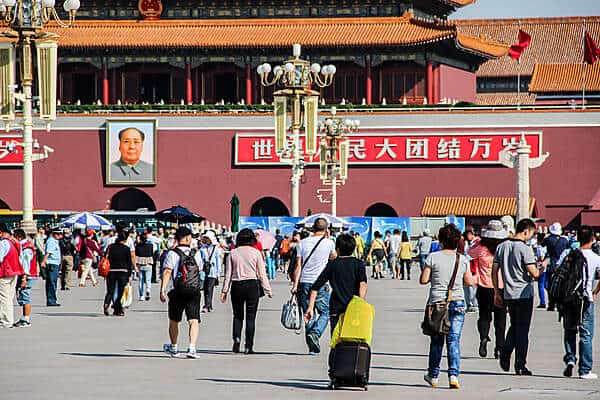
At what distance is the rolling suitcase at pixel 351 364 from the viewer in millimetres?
12969

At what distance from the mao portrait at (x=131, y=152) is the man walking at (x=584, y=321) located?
40792 mm

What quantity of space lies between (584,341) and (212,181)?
133 ft

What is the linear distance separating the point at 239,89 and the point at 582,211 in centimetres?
1470

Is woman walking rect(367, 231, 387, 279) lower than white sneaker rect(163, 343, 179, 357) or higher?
lower

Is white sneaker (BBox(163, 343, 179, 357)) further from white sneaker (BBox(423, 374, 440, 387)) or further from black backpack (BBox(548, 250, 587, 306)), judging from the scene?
black backpack (BBox(548, 250, 587, 306))

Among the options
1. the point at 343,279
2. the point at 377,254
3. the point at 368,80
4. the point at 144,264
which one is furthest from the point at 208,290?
the point at 368,80

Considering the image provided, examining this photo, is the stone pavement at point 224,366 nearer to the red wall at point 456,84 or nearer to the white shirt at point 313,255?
the white shirt at point 313,255

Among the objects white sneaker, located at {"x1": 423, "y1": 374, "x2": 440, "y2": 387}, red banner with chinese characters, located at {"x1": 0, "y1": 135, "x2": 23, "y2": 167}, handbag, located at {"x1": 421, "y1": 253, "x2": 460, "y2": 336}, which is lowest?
white sneaker, located at {"x1": 423, "y1": 374, "x2": 440, "y2": 387}

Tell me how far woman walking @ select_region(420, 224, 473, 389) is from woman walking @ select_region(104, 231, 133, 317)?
9472 mm

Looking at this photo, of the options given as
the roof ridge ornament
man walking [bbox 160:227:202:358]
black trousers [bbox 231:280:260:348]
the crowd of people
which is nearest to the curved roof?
the roof ridge ornament

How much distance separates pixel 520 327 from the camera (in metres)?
14.3

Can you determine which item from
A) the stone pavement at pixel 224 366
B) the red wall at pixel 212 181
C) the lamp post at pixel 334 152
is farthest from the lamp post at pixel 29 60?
the red wall at pixel 212 181

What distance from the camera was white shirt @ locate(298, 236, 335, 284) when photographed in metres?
16.5

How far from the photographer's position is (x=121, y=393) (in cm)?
1263
